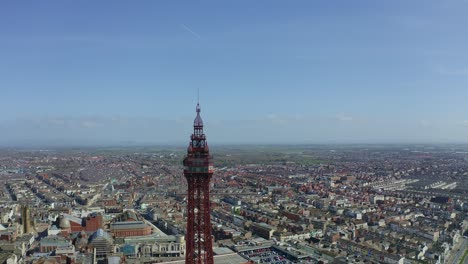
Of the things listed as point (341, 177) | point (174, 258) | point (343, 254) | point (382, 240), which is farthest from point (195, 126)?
point (341, 177)

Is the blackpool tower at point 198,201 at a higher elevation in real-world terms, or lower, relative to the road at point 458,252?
higher

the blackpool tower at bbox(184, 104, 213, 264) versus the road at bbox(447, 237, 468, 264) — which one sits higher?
the blackpool tower at bbox(184, 104, 213, 264)

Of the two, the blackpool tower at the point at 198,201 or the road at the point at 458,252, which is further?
the road at the point at 458,252

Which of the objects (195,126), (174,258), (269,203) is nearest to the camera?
(195,126)

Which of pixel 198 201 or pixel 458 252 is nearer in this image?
pixel 198 201

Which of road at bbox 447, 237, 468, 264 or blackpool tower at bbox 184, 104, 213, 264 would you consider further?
road at bbox 447, 237, 468, 264

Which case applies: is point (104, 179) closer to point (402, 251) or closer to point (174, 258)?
point (174, 258)

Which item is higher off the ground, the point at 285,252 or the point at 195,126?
the point at 195,126

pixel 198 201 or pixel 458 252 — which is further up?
pixel 198 201
